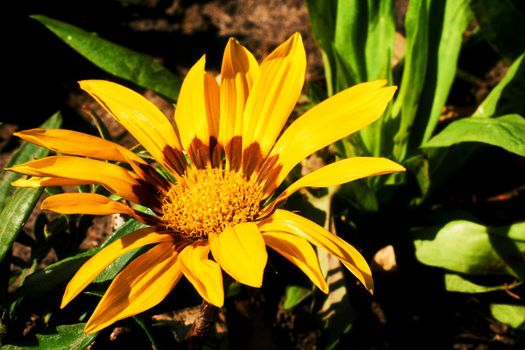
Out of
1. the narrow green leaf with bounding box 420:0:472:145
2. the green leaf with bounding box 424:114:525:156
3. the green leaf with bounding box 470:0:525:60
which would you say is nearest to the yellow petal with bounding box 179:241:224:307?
the green leaf with bounding box 424:114:525:156

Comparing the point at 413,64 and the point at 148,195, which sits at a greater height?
the point at 413,64

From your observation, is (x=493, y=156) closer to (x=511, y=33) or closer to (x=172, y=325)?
(x=511, y=33)

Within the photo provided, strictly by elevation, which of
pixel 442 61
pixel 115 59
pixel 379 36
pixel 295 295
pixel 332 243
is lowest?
pixel 295 295

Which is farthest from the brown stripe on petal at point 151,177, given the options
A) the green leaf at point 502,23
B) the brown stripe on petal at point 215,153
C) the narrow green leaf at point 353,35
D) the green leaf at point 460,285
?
the green leaf at point 502,23

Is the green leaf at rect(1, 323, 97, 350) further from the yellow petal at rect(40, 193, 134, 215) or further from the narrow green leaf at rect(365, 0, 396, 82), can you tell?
the narrow green leaf at rect(365, 0, 396, 82)

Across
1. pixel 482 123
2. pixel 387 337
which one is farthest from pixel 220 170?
pixel 387 337

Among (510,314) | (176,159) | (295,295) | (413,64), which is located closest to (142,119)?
(176,159)

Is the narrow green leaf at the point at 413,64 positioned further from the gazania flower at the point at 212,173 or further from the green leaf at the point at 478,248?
the gazania flower at the point at 212,173

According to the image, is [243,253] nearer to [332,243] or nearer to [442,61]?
[332,243]
